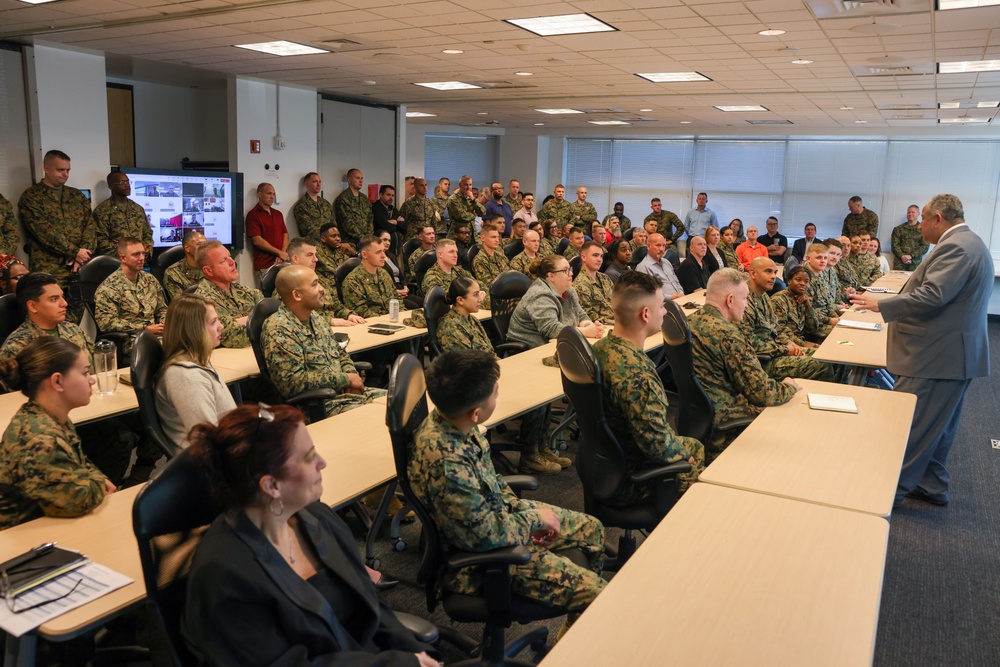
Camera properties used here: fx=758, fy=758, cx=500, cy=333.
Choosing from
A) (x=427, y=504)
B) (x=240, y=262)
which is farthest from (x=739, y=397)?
(x=240, y=262)

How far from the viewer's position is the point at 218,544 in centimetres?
151

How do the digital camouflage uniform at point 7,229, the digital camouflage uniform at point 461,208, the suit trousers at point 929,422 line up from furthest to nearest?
the digital camouflage uniform at point 461,208, the digital camouflage uniform at point 7,229, the suit trousers at point 929,422

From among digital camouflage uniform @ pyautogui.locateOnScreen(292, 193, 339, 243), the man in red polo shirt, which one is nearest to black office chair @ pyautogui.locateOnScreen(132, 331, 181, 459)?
the man in red polo shirt

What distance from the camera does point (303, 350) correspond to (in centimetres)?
386

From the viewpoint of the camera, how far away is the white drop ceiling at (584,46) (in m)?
5.21

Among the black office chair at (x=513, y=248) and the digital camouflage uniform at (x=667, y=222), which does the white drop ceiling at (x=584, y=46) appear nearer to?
the black office chair at (x=513, y=248)

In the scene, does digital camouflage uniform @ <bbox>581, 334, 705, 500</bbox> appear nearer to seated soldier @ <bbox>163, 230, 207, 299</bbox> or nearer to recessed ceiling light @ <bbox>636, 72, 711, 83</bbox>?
seated soldier @ <bbox>163, 230, 207, 299</bbox>

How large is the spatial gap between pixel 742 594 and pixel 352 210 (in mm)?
9517

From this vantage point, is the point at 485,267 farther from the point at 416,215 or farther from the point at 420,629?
the point at 420,629

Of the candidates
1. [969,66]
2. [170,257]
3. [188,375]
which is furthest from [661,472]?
[969,66]

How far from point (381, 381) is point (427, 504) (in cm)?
343

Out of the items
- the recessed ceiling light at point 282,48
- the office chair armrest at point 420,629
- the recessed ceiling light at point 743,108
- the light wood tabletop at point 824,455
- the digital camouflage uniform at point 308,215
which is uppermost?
the recessed ceiling light at point 743,108

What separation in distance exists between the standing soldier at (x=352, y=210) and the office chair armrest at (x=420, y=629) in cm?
913

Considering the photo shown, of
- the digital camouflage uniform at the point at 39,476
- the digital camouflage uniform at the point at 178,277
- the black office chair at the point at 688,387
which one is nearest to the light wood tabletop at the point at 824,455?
the black office chair at the point at 688,387
